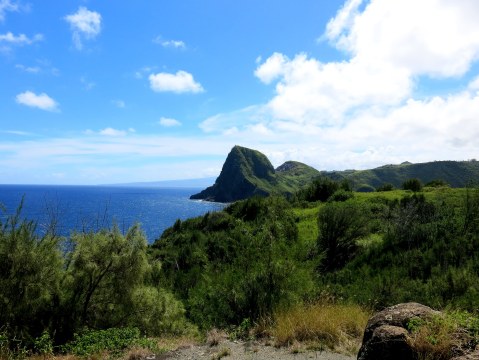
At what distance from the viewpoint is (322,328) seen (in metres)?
7.22

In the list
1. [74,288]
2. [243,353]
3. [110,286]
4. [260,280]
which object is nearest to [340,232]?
[260,280]

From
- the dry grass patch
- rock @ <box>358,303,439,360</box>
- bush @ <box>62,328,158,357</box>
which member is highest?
rock @ <box>358,303,439,360</box>

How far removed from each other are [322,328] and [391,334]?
238 centimetres

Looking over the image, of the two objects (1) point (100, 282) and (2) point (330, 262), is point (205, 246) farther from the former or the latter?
(1) point (100, 282)

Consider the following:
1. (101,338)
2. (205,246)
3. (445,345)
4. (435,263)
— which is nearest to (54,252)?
(101,338)

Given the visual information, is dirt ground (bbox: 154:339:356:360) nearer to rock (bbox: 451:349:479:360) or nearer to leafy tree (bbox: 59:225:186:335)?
rock (bbox: 451:349:479:360)

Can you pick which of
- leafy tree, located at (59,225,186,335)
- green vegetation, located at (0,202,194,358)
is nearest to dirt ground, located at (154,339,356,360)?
green vegetation, located at (0,202,194,358)

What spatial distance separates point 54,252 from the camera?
10.0 meters

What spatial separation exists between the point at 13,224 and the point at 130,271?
11.5ft

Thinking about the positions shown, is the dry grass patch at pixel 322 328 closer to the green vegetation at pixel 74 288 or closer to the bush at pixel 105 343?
the bush at pixel 105 343

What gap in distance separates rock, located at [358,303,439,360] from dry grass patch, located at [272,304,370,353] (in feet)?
5.02

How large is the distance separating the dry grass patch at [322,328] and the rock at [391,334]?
5.02 ft

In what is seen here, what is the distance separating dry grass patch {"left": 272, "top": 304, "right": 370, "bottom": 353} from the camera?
6980 mm

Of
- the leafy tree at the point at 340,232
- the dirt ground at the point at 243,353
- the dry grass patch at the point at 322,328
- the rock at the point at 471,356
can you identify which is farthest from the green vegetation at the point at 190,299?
the leafy tree at the point at 340,232
